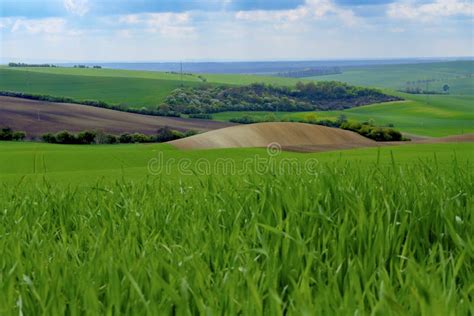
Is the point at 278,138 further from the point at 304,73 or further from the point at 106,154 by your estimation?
the point at 106,154

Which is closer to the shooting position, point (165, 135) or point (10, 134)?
point (10, 134)

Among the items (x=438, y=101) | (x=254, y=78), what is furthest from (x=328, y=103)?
(x=438, y=101)

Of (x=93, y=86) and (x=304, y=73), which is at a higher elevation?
(x=304, y=73)

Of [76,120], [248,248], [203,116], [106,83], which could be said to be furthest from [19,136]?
[248,248]

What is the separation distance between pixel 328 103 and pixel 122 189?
6959 millimetres

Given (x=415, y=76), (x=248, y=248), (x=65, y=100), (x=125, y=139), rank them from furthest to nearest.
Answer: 1. (x=415, y=76)
2. (x=65, y=100)
3. (x=125, y=139)
4. (x=248, y=248)

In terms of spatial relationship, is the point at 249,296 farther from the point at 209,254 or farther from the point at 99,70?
the point at 99,70

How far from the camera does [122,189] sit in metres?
3.78

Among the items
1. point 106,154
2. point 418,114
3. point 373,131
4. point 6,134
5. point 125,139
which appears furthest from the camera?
point 418,114

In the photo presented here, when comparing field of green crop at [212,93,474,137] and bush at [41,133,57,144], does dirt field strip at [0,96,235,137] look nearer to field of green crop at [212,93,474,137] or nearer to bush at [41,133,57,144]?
bush at [41,133,57,144]

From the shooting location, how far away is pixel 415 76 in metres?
12.4

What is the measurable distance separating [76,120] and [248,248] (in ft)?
26.1

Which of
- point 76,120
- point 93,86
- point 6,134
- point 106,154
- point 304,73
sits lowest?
point 106,154

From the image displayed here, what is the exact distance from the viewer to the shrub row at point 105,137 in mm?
9109
